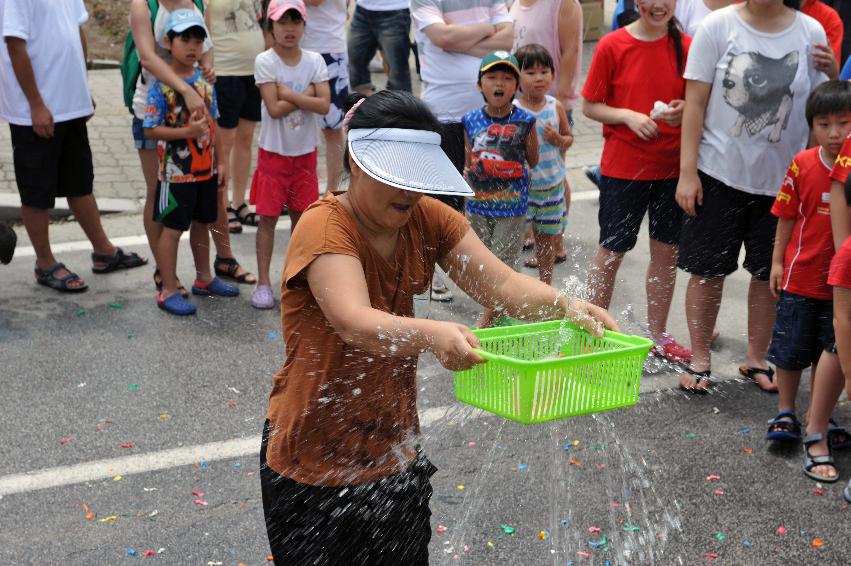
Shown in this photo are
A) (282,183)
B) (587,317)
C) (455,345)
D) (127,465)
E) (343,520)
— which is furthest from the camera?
(282,183)

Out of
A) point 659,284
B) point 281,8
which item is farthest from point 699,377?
point 281,8

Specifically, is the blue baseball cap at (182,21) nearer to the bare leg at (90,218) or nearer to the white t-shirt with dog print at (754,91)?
the bare leg at (90,218)

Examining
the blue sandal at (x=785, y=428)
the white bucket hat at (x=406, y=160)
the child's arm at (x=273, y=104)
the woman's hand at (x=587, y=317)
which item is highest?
the white bucket hat at (x=406, y=160)

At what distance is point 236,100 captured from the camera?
7621 millimetres

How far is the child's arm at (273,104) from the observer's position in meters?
6.39

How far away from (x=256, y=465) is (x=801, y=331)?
2.53 m

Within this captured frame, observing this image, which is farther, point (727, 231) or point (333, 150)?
point (333, 150)

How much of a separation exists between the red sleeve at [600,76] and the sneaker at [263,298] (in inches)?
88.3

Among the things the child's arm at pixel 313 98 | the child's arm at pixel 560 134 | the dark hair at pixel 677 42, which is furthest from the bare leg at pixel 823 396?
the child's arm at pixel 313 98

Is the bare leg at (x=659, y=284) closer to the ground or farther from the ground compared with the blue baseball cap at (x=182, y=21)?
closer to the ground

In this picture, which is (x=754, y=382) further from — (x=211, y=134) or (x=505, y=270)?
(x=211, y=134)

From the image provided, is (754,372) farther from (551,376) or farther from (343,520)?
(343,520)

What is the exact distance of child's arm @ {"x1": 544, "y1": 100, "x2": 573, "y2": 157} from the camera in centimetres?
600

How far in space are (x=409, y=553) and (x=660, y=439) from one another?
214 centimetres
